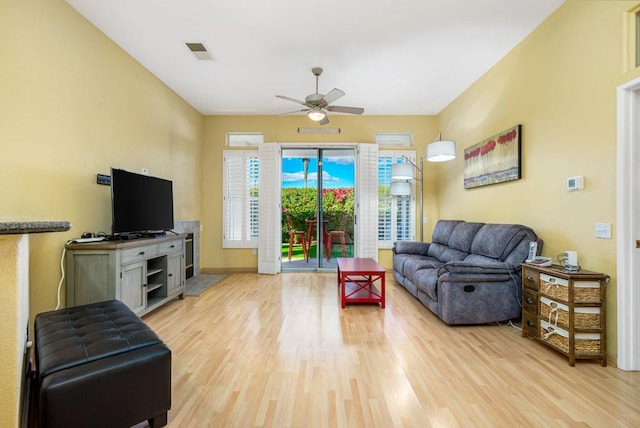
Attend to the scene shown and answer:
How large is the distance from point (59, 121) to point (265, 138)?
11.3ft

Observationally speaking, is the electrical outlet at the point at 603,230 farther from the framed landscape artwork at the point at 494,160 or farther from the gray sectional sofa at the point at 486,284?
the framed landscape artwork at the point at 494,160

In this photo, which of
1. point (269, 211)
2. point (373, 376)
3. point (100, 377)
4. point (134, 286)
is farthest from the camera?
point (269, 211)

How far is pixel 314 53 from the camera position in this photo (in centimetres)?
355

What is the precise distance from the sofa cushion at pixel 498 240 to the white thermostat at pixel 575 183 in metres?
0.60

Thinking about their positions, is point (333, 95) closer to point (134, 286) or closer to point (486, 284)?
point (486, 284)

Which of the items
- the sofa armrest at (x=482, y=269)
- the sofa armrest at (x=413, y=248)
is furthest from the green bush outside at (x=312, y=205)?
the sofa armrest at (x=482, y=269)

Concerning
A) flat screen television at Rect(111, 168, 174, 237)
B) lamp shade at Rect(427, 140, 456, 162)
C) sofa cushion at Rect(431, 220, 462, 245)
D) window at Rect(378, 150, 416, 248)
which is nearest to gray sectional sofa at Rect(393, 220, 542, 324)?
sofa cushion at Rect(431, 220, 462, 245)

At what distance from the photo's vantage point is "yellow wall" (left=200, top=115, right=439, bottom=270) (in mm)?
5738

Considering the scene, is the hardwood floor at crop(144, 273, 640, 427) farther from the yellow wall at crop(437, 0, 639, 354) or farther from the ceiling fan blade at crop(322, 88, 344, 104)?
the ceiling fan blade at crop(322, 88, 344, 104)

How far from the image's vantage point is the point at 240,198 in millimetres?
5781

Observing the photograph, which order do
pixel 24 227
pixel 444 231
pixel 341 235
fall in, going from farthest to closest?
1. pixel 341 235
2. pixel 444 231
3. pixel 24 227

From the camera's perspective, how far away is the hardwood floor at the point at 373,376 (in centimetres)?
167

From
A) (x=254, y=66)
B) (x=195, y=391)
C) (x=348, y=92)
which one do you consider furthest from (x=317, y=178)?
(x=195, y=391)

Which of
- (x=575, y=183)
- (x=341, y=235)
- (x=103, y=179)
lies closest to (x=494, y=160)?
(x=575, y=183)
